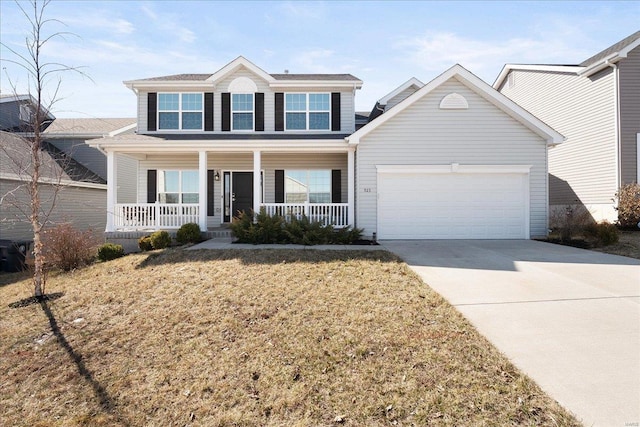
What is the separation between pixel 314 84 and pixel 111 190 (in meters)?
8.20

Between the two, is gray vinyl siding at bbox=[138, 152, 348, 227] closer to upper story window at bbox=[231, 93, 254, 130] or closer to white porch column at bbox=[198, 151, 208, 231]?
upper story window at bbox=[231, 93, 254, 130]

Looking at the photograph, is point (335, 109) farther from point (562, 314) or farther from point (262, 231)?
point (562, 314)

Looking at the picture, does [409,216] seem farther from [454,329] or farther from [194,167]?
[194,167]

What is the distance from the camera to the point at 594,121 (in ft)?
44.5

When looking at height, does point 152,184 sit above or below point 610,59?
below

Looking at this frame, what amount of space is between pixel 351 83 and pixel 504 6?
5.54 metres

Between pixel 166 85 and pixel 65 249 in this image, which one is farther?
pixel 166 85

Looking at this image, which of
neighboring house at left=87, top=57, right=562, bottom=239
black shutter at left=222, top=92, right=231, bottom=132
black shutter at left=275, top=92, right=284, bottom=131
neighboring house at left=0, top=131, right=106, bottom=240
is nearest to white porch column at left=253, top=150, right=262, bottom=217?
neighboring house at left=87, top=57, right=562, bottom=239

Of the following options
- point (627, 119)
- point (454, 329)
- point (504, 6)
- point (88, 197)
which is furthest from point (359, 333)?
point (88, 197)

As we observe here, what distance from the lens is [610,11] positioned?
10.5m

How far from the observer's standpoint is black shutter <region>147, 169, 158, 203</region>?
45.3ft

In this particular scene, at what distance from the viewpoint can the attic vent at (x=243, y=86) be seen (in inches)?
539

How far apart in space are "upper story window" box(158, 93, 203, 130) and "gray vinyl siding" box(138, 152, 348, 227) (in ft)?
3.98

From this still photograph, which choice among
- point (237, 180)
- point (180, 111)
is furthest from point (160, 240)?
point (180, 111)
